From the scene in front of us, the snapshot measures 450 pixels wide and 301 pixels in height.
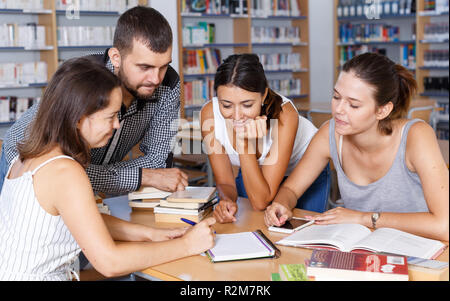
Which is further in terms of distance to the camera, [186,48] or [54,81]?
[186,48]

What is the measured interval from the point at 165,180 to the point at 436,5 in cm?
570

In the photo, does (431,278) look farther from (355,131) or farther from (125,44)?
(125,44)

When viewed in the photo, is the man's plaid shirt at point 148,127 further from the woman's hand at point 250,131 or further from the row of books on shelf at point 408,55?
the row of books on shelf at point 408,55

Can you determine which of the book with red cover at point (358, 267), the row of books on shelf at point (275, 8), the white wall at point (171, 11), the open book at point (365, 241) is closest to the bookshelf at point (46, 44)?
the white wall at point (171, 11)

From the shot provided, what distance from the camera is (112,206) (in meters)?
2.15

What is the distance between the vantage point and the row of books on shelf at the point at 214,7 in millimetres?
6603

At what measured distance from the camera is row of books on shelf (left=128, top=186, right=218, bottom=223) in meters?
1.92

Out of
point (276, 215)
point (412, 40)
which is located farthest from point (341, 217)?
point (412, 40)

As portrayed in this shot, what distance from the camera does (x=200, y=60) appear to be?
22.3ft

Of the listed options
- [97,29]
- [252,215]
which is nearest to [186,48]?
[97,29]

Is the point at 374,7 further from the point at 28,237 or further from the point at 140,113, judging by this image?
the point at 28,237

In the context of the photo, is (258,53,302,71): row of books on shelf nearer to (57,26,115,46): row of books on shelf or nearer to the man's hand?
(57,26,115,46): row of books on shelf
